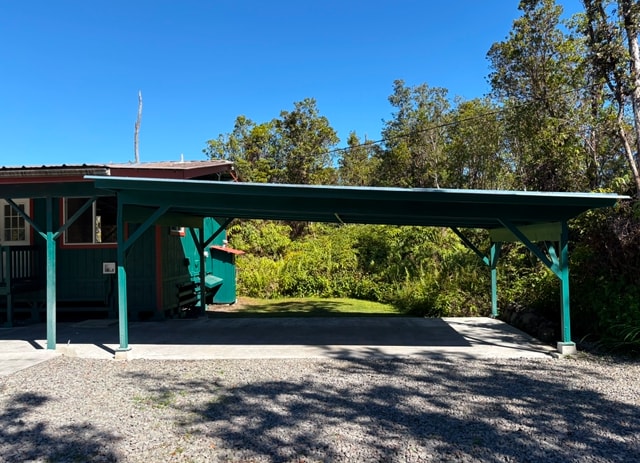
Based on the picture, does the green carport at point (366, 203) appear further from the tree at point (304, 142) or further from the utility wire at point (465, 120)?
the tree at point (304, 142)

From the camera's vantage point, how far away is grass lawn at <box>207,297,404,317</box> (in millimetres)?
10969

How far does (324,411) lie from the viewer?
13.4 ft

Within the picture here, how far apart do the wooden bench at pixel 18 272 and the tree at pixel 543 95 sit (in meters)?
11.2

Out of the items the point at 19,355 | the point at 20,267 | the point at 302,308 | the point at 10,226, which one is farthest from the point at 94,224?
the point at 302,308

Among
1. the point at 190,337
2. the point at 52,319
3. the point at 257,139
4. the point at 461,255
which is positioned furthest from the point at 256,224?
the point at 52,319

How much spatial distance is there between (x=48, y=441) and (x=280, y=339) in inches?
167

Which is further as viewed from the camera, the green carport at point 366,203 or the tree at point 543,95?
the tree at point 543,95

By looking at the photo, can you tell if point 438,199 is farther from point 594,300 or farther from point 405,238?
point 405,238

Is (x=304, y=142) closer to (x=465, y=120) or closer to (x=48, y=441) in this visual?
(x=465, y=120)

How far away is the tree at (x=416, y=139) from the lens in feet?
69.6

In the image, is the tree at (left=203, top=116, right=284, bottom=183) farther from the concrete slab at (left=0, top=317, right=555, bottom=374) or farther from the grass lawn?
the concrete slab at (left=0, top=317, right=555, bottom=374)

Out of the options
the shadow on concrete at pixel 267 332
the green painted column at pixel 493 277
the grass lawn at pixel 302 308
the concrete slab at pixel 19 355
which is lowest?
the grass lawn at pixel 302 308

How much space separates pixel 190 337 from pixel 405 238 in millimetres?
8038

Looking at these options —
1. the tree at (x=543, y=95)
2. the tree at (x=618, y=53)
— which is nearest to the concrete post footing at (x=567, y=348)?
the tree at (x=618, y=53)
